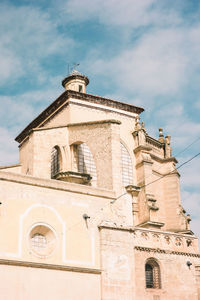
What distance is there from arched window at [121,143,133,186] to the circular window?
1007 cm

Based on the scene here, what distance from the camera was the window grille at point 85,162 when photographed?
26125 millimetres

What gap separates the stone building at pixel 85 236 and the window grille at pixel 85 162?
1.74 feet

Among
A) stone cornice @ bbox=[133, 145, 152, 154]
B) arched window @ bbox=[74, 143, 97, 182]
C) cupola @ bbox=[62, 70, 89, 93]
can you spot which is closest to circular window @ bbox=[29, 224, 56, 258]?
arched window @ bbox=[74, 143, 97, 182]

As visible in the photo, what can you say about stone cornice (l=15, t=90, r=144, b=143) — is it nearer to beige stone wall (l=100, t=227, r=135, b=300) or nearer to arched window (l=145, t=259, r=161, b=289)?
beige stone wall (l=100, t=227, r=135, b=300)

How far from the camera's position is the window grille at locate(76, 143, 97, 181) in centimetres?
2612

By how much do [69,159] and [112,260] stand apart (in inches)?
367

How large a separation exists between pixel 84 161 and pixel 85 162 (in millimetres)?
90

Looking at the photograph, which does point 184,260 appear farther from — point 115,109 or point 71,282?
point 115,109

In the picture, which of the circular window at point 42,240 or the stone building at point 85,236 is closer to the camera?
the stone building at point 85,236

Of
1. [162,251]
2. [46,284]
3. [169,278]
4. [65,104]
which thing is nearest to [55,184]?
[46,284]

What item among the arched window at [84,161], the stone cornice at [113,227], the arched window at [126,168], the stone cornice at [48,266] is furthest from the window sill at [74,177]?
the stone cornice at [48,266]

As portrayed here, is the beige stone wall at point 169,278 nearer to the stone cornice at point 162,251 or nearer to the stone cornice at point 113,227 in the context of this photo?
the stone cornice at point 162,251

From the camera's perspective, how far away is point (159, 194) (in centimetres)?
2822

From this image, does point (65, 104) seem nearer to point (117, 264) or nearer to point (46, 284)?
point (117, 264)
